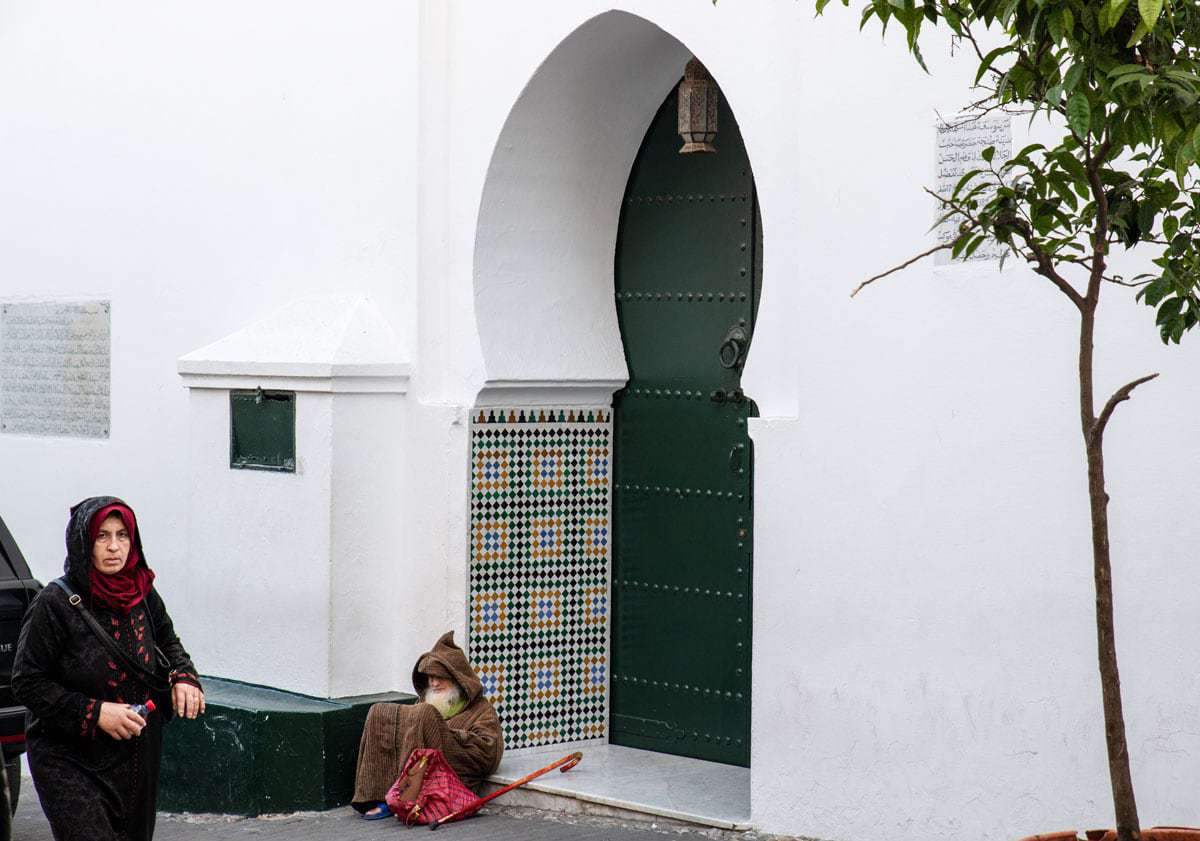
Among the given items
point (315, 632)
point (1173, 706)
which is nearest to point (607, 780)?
point (315, 632)

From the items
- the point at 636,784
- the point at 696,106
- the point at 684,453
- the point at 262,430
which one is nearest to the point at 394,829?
the point at 636,784

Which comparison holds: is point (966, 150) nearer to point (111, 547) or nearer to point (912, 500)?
point (912, 500)

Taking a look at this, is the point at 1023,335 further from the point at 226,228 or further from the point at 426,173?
the point at 226,228

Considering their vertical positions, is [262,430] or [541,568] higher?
[262,430]

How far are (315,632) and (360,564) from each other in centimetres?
35

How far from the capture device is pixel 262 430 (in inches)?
315

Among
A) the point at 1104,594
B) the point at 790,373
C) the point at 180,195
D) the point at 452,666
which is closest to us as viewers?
the point at 1104,594

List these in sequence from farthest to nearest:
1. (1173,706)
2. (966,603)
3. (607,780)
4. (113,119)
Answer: (113,119) < (607,780) < (966,603) < (1173,706)

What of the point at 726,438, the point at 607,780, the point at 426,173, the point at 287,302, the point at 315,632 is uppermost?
the point at 426,173

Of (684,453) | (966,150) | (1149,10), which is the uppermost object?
(966,150)

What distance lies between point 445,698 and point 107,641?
247cm

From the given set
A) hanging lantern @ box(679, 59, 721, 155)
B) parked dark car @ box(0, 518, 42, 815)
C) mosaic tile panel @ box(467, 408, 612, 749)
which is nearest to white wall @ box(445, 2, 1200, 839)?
hanging lantern @ box(679, 59, 721, 155)

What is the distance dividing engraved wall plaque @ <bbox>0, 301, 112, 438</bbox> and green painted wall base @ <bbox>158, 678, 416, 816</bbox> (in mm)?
2194

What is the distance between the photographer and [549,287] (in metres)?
7.97
